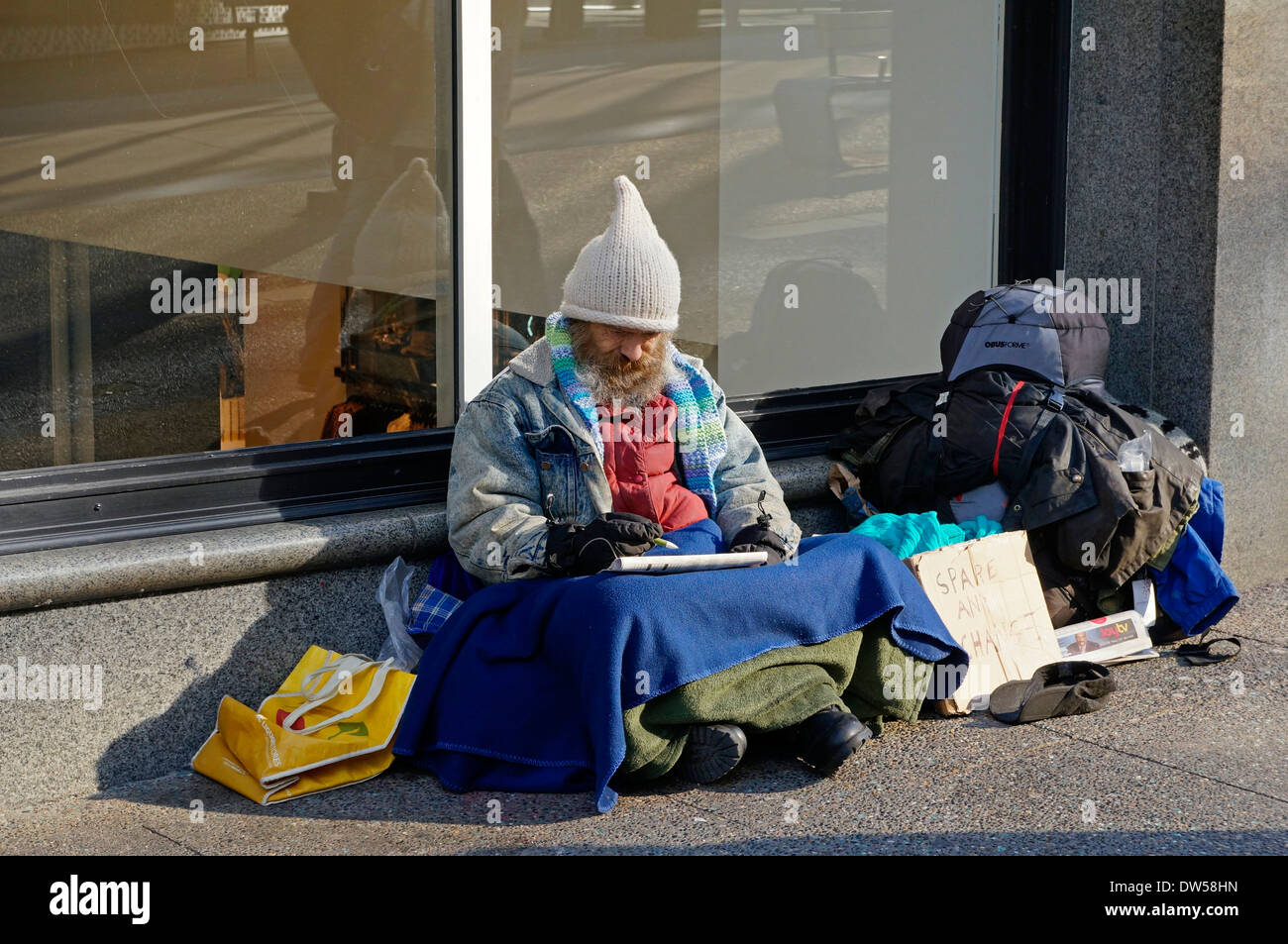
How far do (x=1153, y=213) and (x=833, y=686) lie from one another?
101 inches

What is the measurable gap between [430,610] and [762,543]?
0.91 meters

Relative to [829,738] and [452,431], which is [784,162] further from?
[829,738]

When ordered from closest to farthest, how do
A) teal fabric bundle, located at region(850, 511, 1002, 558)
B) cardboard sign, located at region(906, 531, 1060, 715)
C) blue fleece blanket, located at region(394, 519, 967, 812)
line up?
1. blue fleece blanket, located at region(394, 519, 967, 812)
2. cardboard sign, located at region(906, 531, 1060, 715)
3. teal fabric bundle, located at region(850, 511, 1002, 558)

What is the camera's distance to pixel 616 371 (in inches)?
164

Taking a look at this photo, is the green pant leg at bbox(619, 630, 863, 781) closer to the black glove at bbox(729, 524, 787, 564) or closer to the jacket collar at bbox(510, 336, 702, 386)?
the black glove at bbox(729, 524, 787, 564)

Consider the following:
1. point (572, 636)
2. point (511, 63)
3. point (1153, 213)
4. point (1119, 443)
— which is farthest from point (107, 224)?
point (1153, 213)

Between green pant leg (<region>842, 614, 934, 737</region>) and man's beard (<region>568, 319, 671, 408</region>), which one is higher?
man's beard (<region>568, 319, 671, 408</region>)

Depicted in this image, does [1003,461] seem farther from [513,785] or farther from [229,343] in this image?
[229,343]

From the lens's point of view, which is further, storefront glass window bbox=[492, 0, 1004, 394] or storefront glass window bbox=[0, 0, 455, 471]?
storefront glass window bbox=[492, 0, 1004, 394]

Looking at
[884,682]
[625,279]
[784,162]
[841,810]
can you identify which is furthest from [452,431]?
[784,162]

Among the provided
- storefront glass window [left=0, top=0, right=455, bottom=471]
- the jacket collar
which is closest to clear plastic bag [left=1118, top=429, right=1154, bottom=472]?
the jacket collar

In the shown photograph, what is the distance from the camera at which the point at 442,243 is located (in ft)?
15.3

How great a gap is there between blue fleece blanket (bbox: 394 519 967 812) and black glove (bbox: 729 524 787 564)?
7 cm

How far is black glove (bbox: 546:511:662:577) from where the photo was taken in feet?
12.5
